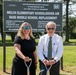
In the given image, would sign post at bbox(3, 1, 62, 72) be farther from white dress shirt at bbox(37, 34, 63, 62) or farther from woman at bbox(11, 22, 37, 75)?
white dress shirt at bbox(37, 34, 63, 62)

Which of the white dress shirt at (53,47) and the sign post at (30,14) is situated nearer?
the white dress shirt at (53,47)

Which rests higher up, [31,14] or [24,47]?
[31,14]

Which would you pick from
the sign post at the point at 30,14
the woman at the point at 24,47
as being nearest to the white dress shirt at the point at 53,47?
the woman at the point at 24,47

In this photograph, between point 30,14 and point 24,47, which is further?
point 30,14

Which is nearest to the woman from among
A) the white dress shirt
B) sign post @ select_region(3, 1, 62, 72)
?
the white dress shirt

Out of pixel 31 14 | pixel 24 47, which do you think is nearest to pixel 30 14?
pixel 31 14

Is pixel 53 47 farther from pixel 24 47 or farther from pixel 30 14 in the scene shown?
pixel 30 14

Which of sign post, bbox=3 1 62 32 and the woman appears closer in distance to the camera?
the woman

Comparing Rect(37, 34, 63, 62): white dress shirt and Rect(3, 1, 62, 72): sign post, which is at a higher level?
Rect(3, 1, 62, 72): sign post

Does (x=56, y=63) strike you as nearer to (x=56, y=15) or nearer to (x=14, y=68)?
(x=14, y=68)

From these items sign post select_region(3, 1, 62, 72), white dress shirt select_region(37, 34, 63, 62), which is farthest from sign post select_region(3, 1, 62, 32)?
white dress shirt select_region(37, 34, 63, 62)

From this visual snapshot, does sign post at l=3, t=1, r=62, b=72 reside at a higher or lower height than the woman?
higher

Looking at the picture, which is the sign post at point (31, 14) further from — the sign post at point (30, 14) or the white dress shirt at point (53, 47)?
the white dress shirt at point (53, 47)

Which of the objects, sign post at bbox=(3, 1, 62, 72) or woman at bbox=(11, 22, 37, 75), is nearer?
woman at bbox=(11, 22, 37, 75)
